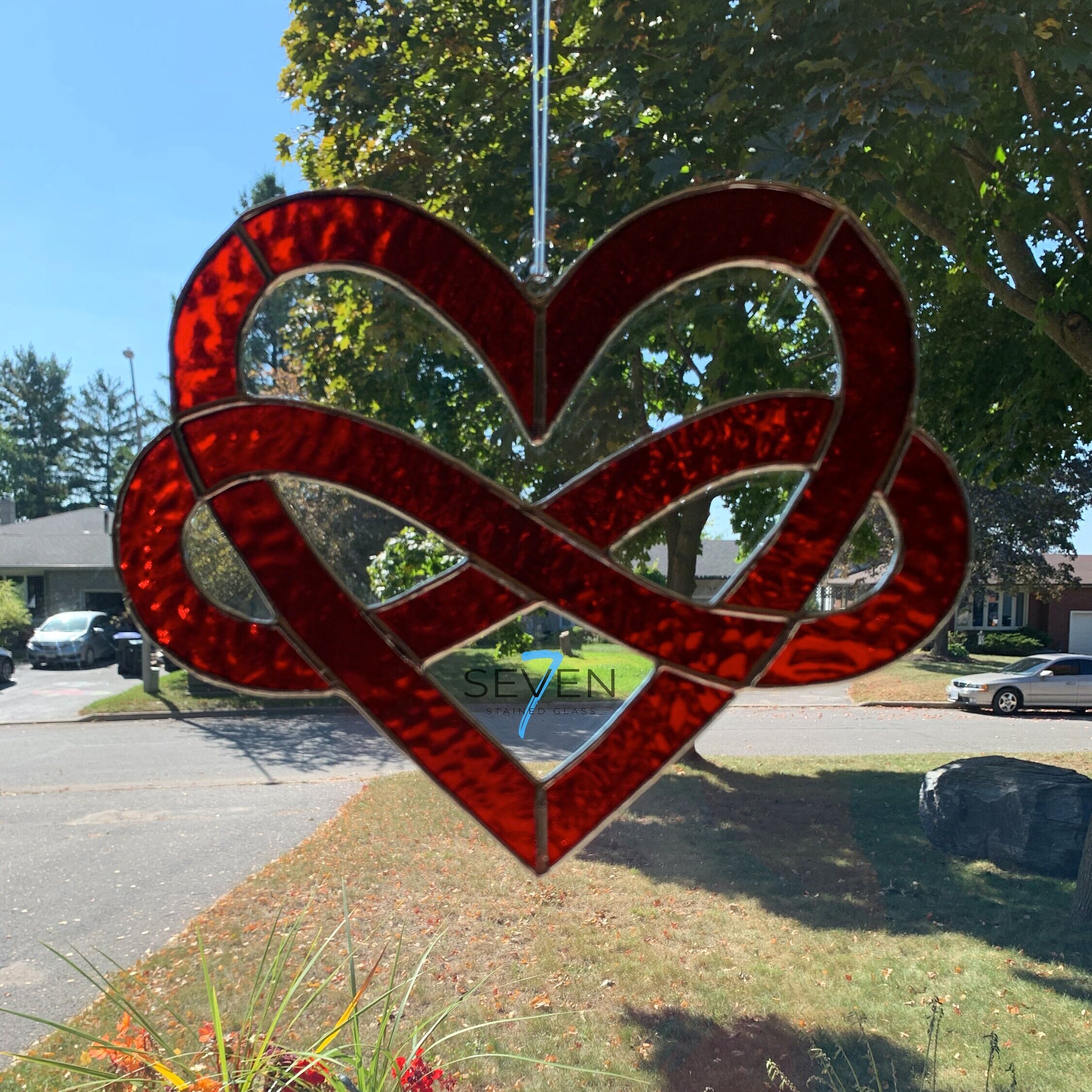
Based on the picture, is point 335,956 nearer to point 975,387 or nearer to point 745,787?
point 745,787

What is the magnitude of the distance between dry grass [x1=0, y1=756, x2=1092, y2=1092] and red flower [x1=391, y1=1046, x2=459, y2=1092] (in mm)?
867

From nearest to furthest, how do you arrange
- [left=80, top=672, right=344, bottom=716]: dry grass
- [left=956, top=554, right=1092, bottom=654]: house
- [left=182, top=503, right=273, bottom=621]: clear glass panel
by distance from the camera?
1. [left=182, top=503, right=273, bottom=621]: clear glass panel
2. [left=80, top=672, right=344, bottom=716]: dry grass
3. [left=956, top=554, right=1092, bottom=654]: house

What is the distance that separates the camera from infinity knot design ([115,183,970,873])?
8.67ft

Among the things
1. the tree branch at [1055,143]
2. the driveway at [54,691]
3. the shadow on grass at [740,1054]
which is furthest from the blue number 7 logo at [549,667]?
the driveway at [54,691]

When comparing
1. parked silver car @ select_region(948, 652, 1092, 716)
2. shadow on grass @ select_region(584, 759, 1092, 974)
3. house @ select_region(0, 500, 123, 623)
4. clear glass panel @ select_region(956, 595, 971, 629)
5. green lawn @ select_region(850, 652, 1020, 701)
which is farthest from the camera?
house @ select_region(0, 500, 123, 623)

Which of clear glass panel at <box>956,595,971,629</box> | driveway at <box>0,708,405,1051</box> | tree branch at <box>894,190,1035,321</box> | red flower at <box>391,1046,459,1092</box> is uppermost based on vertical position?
tree branch at <box>894,190,1035,321</box>

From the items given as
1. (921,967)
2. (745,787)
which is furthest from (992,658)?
(921,967)

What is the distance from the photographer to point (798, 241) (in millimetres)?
2732

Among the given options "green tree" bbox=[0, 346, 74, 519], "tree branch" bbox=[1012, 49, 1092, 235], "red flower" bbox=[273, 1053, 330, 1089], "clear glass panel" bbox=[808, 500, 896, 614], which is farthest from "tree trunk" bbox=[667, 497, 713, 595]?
"green tree" bbox=[0, 346, 74, 519]

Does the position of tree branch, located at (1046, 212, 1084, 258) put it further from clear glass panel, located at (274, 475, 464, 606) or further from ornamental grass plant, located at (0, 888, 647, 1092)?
ornamental grass plant, located at (0, 888, 647, 1092)

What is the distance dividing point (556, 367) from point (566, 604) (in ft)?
2.17

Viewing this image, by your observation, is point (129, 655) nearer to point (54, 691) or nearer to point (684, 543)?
point (54, 691)

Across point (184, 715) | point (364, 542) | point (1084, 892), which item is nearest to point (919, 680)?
point (1084, 892)

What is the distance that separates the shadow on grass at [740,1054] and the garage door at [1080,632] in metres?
29.6
